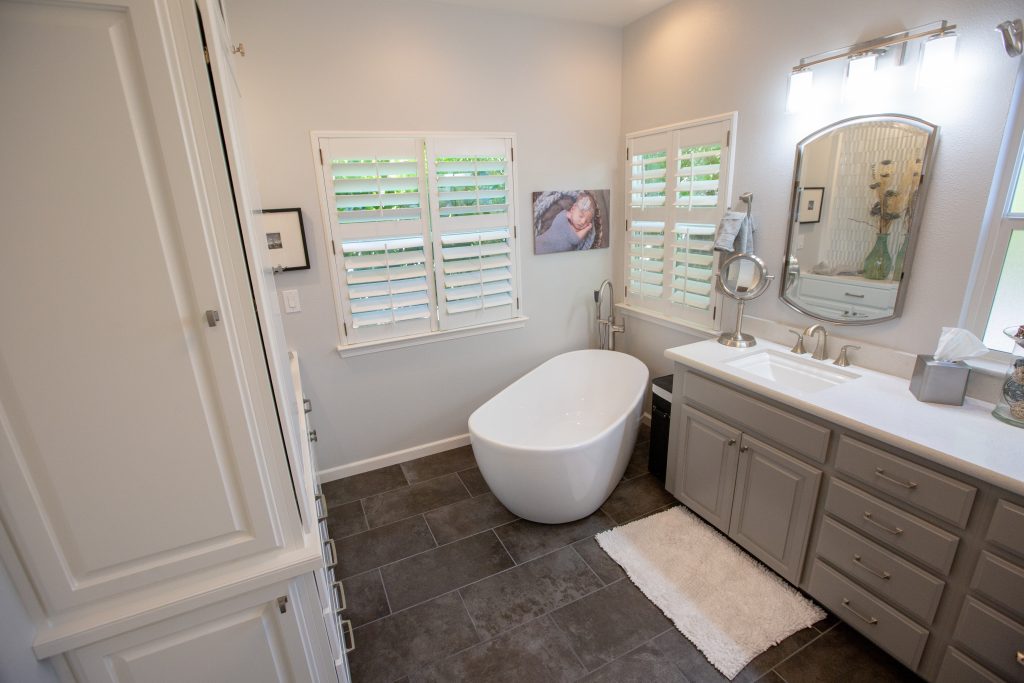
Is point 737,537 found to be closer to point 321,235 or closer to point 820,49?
point 820,49

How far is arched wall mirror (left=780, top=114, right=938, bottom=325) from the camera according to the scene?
1.90 m

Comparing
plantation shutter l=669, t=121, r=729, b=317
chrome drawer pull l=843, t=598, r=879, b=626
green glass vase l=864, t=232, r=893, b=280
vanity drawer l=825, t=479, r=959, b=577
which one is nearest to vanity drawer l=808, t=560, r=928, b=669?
chrome drawer pull l=843, t=598, r=879, b=626

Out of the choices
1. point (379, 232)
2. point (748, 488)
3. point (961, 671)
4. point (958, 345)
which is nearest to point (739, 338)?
point (748, 488)

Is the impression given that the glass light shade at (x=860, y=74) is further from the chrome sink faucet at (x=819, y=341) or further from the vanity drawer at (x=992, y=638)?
the vanity drawer at (x=992, y=638)

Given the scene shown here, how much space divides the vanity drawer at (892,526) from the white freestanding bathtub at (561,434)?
1001 millimetres

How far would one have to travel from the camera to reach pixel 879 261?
2033 mm

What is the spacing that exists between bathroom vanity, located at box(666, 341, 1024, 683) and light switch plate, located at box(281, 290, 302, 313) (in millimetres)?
2183

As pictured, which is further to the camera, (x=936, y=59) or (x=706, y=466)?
(x=706, y=466)

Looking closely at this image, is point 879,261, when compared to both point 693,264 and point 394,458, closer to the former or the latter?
point 693,264

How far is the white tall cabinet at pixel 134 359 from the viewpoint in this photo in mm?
782

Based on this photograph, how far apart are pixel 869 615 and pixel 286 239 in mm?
3135

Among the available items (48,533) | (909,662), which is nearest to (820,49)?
(909,662)

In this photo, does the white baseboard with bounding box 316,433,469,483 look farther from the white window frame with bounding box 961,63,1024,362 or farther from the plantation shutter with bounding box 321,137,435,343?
the white window frame with bounding box 961,63,1024,362

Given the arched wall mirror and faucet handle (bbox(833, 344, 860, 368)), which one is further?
faucet handle (bbox(833, 344, 860, 368))
